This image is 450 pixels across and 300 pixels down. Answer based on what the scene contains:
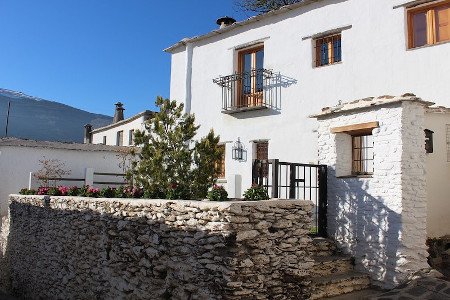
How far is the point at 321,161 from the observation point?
8.99m

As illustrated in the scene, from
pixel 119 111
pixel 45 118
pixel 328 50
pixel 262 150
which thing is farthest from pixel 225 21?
pixel 45 118

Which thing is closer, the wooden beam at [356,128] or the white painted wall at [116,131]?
the wooden beam at [356,128]

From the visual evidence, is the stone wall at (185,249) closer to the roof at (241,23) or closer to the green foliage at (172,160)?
the green foliage at (172,160)

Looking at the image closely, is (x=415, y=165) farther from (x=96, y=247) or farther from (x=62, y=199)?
(x=62, y=199)

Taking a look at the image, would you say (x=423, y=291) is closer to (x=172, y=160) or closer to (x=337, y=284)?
(x=337, y=284)

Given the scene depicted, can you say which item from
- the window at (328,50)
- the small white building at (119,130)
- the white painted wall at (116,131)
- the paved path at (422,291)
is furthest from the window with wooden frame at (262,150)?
the white painted wall at (116,131)

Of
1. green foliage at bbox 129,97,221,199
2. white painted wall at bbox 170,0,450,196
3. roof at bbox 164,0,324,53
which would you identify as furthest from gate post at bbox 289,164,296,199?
roof at bbox 164,0,324,53

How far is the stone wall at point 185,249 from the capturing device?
6359mm

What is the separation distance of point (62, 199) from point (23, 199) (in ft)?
11.2

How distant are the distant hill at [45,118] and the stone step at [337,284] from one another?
10301 cm

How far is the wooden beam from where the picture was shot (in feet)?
26.1

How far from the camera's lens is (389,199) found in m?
7.61

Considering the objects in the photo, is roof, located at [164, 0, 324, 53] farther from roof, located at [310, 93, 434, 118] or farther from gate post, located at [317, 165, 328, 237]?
gate post, located at [317, 165, 328, 237]

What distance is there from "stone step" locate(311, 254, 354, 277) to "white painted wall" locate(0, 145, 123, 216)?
12.0 metres
